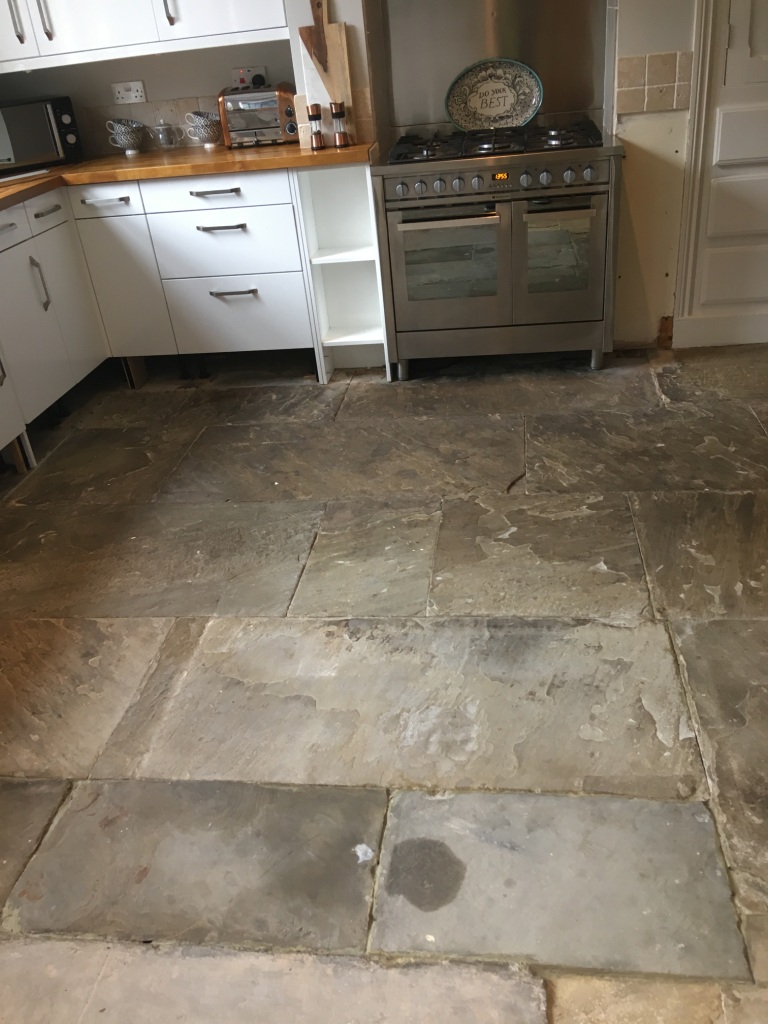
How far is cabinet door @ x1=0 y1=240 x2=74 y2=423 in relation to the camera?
292cm

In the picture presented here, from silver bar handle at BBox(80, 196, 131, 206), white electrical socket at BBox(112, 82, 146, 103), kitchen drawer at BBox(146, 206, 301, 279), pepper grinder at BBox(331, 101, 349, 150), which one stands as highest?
white electrical socket at BBox(112, 82, 146, 103)

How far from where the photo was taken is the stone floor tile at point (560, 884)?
1.30 m

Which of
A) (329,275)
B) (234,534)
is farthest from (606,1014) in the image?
(329,275)

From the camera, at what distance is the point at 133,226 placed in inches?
131

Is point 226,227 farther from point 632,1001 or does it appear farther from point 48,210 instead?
point 632,1001

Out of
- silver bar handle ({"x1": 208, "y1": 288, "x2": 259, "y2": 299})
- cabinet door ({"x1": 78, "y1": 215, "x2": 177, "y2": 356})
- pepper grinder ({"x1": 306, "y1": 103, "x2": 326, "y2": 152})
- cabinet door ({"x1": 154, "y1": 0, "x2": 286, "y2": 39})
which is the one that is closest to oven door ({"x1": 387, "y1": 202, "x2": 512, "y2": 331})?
pepper grinder ({"x1": 306, "y1": 103, "x2": 326, "y2": 152})

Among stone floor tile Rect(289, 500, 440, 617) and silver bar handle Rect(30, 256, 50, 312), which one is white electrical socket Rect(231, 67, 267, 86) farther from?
stone floor tile Rect(289, 500, 440, 617)

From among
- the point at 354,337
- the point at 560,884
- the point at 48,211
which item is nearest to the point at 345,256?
the point at 354,337

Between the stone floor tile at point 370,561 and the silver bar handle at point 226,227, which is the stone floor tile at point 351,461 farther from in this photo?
the silver bar handle at point 226,227

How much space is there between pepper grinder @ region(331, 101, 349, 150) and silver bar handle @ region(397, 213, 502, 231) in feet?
1.30

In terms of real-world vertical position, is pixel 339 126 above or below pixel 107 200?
above

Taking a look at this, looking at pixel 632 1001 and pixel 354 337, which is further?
pixel 354 337

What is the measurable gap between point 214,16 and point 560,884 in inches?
128

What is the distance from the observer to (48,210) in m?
3.18
